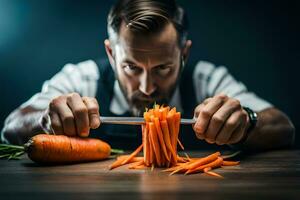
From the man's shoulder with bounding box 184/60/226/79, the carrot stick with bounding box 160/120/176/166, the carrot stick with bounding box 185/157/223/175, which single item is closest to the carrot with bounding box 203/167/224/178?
the carrot stick with bounding box 185/157/223/175

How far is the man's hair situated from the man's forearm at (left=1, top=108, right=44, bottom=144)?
584 mm

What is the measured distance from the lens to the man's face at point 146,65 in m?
2.43

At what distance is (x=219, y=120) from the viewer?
1.84 m

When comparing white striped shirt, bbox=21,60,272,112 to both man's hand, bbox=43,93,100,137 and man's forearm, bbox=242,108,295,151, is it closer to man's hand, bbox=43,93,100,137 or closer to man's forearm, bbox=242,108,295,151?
man's forearm, bbox=242,108,295,151

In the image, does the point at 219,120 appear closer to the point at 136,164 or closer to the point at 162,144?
the point at 162,144

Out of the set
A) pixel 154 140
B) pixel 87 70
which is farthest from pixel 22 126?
pixel 154 140

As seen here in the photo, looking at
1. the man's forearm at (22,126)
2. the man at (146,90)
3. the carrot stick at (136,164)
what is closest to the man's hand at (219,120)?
the man at (146,90)

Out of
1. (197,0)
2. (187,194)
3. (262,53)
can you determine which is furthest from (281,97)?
(187,194)

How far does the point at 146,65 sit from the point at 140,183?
1.02 metres

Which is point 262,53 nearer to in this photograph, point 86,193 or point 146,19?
point 146,19

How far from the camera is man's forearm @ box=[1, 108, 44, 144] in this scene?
236 cm

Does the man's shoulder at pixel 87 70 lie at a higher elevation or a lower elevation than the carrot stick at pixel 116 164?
higher

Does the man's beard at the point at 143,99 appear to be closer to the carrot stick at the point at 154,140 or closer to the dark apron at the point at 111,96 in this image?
the dark apron at the point at 111,96

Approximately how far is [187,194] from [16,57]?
2509mm
